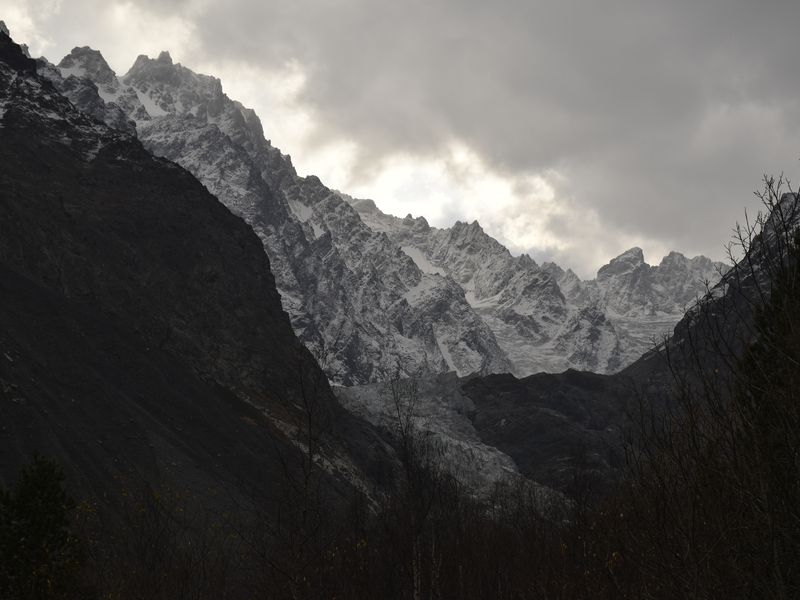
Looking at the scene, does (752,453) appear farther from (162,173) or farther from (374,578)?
(162,173)

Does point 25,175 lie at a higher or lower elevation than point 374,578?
higher

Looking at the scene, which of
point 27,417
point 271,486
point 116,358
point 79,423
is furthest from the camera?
point 116,358

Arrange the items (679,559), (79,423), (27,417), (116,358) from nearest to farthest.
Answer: (679,559)
(27,417)
(79,423)
(116,358)

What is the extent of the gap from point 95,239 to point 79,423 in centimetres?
5581

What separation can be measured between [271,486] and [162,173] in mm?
85475

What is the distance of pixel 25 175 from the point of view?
116312mm

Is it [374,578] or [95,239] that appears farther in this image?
[95,239]

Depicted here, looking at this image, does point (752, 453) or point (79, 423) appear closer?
point (752, 453)

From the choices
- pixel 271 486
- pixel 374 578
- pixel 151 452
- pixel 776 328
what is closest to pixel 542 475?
pixel 271 486

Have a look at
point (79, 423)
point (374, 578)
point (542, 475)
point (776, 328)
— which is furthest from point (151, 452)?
point (542, 475)

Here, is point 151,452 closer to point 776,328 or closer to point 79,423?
point 79,423

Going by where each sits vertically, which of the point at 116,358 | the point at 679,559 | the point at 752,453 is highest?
the point at 116,358

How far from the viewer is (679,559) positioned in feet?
29.8

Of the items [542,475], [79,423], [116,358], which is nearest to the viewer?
[79,423]
